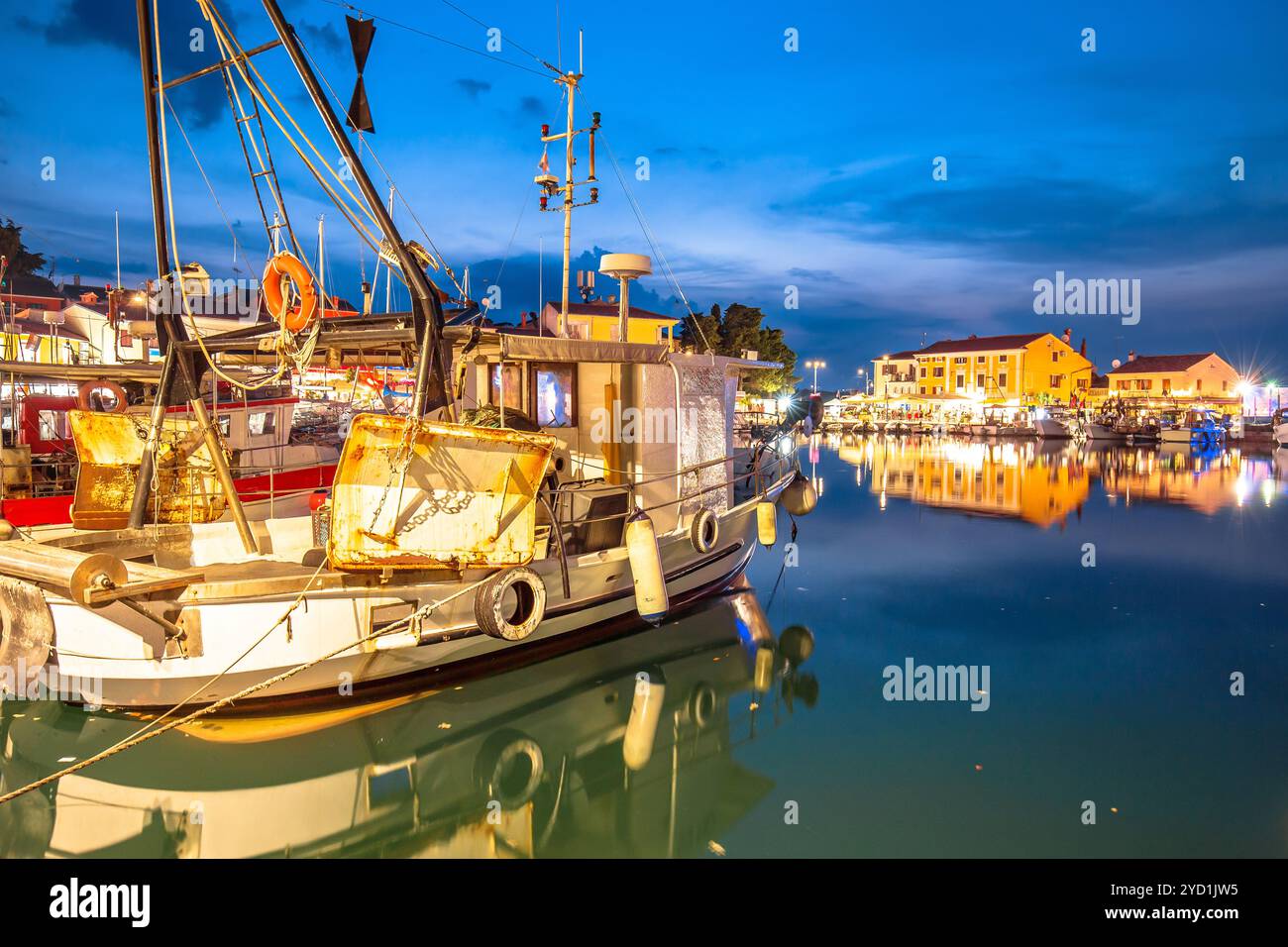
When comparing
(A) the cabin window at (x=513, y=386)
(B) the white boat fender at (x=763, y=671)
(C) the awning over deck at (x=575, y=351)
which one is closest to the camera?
(C) the awning over deck at (x=575, y=351)

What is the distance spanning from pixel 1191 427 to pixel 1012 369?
1875 centimetres

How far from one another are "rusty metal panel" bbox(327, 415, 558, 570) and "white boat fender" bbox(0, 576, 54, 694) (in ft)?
9.04

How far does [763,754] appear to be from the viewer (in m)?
7.63

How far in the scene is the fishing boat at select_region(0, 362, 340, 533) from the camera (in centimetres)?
1224

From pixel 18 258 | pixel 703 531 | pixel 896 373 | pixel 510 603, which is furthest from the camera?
pixel 896 373

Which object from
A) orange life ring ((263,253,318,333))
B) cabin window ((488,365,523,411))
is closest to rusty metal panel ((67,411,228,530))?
orange life ring ((263,253,318,333))

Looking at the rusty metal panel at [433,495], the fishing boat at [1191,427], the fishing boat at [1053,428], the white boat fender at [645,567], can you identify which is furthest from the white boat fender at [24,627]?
the fishing boat at [1053,428]

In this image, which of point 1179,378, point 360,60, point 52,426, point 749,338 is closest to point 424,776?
point 360,60

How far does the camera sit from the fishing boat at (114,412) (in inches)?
482

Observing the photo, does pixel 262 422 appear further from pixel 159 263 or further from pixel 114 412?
pixel 159 263

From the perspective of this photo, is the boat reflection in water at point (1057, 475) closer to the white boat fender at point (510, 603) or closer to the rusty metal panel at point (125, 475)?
the white boat fender at point (510, 603)

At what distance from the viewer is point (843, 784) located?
6867 millimetres

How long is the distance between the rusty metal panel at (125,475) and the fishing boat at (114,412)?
1749mm
